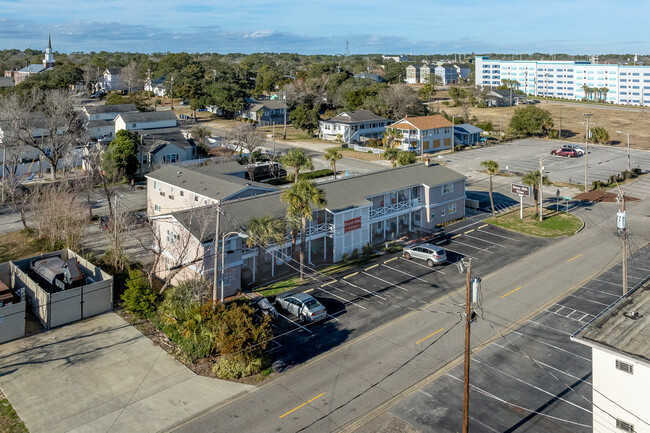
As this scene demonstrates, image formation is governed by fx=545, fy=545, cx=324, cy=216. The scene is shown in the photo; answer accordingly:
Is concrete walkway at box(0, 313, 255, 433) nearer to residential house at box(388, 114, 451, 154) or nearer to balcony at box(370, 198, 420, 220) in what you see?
balcony at box(370, 198, 420, 220)

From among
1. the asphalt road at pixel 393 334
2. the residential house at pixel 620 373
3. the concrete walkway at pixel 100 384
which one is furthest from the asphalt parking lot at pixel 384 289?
the residential house at pixel 620 373

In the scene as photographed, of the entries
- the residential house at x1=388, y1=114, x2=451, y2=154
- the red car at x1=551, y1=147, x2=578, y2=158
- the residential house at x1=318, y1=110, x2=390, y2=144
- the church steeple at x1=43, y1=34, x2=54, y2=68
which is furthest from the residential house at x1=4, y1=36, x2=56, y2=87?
the red car at x1=551, y1=147, x2=578, y2=158

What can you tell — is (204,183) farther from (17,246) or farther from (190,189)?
(17,246)

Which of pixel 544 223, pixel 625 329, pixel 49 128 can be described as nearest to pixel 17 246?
pixel 49 128

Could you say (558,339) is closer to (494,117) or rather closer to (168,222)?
(168,222)

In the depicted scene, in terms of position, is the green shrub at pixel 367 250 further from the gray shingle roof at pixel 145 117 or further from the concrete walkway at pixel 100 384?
the gray shingle roof at pixel 145 117

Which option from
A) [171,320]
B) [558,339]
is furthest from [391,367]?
[171,320]
